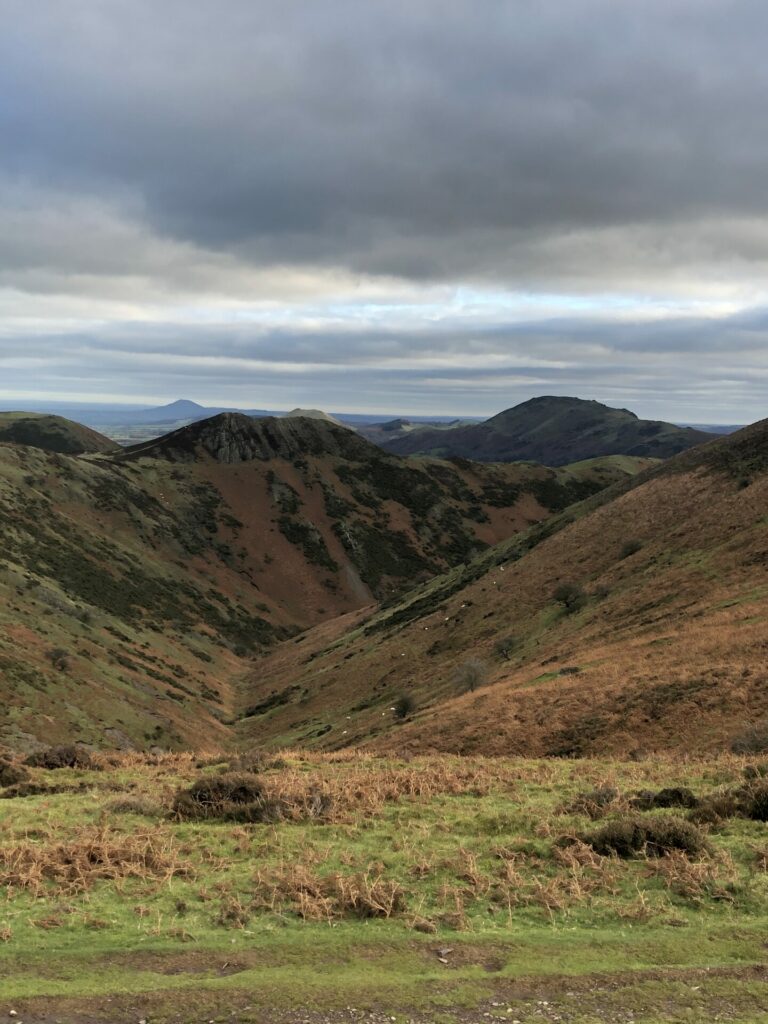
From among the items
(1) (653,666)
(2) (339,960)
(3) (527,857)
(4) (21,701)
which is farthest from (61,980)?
(4) (21,701)

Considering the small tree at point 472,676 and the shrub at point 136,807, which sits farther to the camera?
the small tree at point 472,676

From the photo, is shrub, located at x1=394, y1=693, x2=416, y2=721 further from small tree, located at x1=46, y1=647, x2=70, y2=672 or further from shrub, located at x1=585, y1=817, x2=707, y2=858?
shrub, located at x1=585, y1=817, x2=707, y2=858

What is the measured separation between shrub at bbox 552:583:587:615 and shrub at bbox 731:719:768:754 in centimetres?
2655

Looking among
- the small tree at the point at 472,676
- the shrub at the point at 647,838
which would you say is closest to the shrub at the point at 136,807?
the shrub at the point at 647,838

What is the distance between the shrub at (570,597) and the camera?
162ft

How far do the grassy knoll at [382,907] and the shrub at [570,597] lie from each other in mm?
31117

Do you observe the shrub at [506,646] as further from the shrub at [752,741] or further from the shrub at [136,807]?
the shrub at [136,807]

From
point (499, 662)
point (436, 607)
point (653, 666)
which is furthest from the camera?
point (436, 607)

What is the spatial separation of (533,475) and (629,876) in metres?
173

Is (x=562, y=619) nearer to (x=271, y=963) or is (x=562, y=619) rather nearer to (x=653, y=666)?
(x=653, y=666)

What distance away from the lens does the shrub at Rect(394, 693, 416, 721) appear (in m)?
42.4

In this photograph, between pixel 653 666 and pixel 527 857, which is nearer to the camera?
pixel 527 857

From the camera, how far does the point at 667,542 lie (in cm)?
5175

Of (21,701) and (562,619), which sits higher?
(562,619)
